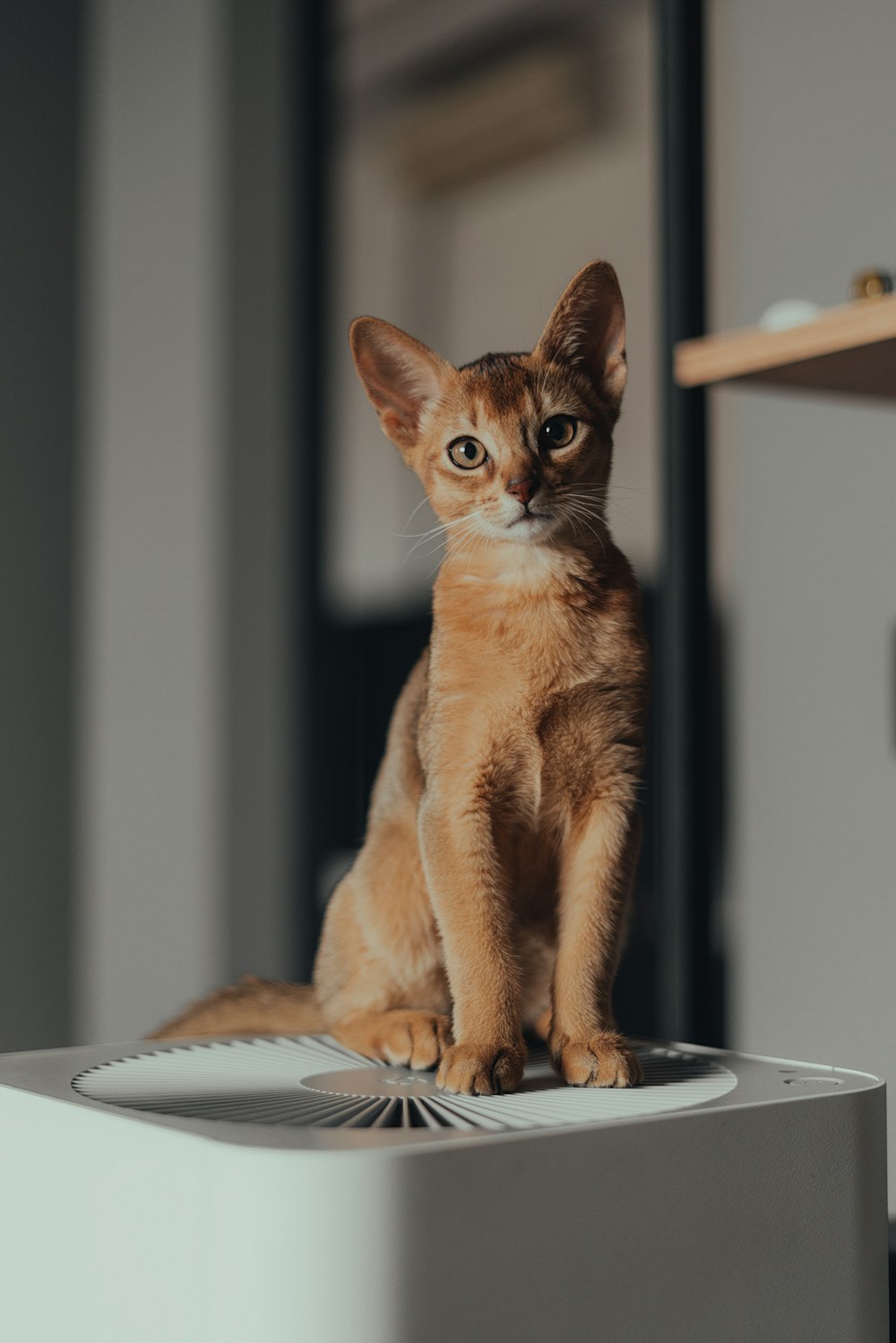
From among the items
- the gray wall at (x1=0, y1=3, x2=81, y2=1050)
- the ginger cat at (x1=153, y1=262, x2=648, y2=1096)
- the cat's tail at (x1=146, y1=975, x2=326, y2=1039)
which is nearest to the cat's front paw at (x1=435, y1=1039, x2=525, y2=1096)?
the ginger cat at (x1=153, y1=262, x2=648, y2=1096)

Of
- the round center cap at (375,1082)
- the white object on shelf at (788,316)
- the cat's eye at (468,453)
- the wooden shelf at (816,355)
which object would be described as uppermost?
the white object on shelf at (788,316)

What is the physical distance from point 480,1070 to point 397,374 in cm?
35

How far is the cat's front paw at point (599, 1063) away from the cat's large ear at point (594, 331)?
32cm

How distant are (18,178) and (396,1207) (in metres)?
2.52

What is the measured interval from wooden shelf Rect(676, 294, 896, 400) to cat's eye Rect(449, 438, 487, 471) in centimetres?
29

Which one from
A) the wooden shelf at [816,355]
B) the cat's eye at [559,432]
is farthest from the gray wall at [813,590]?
the cat's eye at [559,432]

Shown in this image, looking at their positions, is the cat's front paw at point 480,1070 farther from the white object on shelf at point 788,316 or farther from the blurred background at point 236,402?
the blurred background at point 236,402

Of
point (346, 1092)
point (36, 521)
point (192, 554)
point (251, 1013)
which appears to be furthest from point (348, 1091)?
point (36, 521)

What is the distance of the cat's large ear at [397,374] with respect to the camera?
0.71m

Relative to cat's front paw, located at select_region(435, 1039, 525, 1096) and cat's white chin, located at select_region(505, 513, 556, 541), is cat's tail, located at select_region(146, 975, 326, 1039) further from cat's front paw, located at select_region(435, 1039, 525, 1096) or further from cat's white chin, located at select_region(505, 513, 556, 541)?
cat's white chin, located at select_region(505, 513, 556, 541)

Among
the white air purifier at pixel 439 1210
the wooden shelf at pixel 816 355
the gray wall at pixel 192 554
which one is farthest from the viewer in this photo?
the gray wall at pixel 192 554

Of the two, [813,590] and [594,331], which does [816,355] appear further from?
[813,590]

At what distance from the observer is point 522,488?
68cm

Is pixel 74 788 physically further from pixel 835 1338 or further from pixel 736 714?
pixel 835 1338
